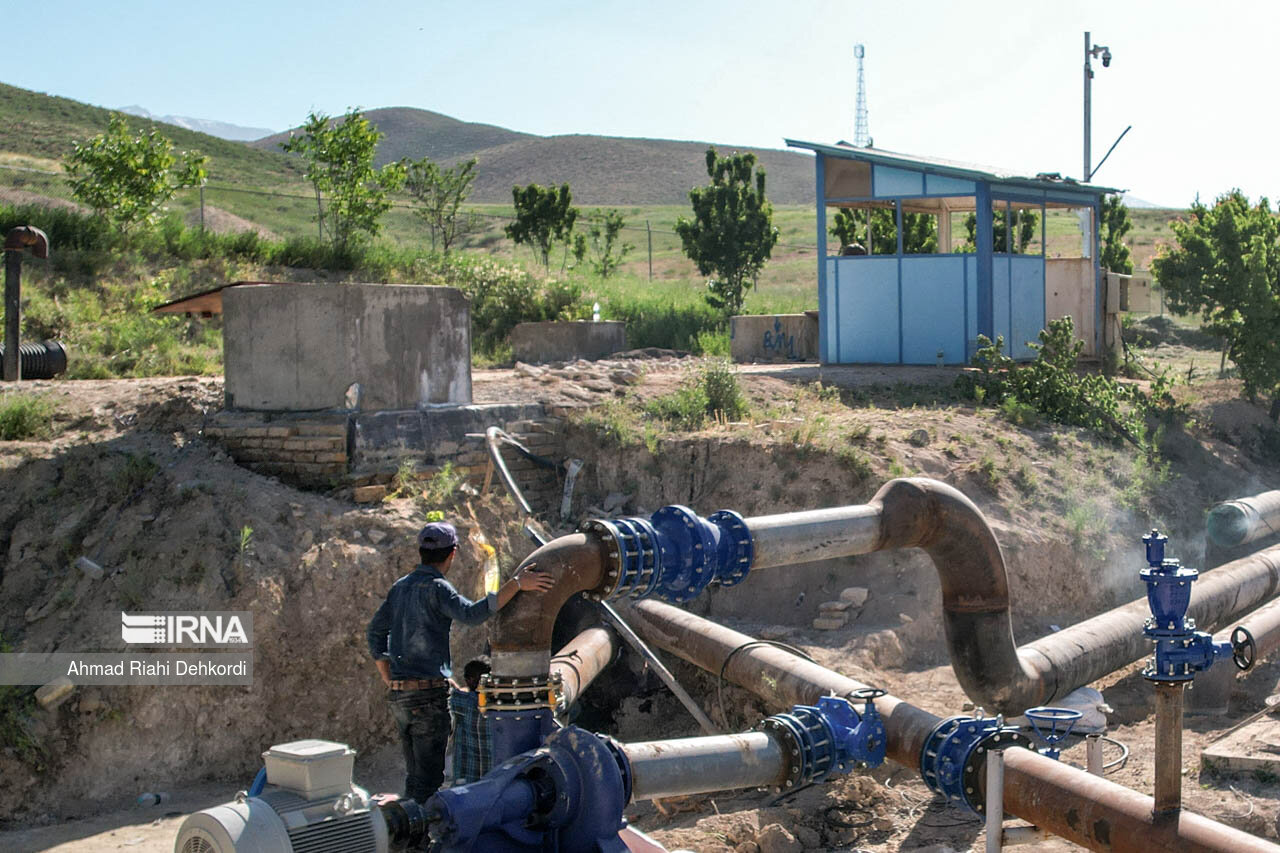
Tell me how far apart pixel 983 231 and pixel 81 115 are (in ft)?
156

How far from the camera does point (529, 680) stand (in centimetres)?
531

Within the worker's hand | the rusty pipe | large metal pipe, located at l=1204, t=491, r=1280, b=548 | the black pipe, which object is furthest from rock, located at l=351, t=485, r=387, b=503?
large metal pipe, located at l=1204, t=491, r=1280, b=548

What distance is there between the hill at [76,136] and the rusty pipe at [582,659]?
40.3 m

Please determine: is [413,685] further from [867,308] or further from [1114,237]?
[1114,237]

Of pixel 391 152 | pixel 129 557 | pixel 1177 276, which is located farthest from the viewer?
pixel 391 152

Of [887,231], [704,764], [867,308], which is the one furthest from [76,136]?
[704,764]

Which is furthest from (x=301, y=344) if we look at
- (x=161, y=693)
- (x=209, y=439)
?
(x=161, y=693)

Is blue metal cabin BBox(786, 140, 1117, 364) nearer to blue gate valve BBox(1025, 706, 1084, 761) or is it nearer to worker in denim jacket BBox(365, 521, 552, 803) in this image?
blue gate valve BBox(1025, 706, 1084, 761)

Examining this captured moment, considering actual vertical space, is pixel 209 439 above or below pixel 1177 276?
below

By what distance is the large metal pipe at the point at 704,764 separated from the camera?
17.4 feet

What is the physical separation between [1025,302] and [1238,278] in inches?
107

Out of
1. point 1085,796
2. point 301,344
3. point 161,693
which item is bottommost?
point 161,693

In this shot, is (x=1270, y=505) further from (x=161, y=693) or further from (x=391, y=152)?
(x=391, y=152)

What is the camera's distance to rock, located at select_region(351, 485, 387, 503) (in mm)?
9406
